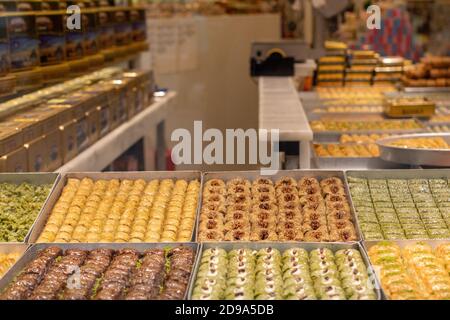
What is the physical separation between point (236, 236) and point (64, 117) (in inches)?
79.8

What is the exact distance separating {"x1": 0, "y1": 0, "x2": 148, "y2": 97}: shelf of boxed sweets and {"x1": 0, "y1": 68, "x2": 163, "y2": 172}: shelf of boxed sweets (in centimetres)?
13

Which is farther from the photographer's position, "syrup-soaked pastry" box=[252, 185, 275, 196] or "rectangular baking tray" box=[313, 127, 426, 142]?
"rectangular baking tray" box=[313, 127, 426, 142]

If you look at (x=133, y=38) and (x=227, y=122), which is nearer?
(x=133, y=38)

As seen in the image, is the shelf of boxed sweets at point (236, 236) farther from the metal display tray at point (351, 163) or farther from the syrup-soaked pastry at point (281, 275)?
the metal display tray at point (351, 163)

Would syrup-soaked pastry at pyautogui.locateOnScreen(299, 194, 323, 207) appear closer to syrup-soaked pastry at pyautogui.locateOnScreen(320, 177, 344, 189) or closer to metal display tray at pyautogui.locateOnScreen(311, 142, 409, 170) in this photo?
syrup-soaked pastry at pyautogui.locateOnScreen(320, 177, 344, 189)

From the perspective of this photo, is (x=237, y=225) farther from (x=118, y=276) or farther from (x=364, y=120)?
(x=364, y=120)

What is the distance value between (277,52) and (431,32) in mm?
6098

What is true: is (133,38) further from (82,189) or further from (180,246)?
(180,246)

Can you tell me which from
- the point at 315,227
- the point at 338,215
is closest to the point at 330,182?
the point at 338,215

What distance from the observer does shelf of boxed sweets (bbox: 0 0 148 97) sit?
164 inches

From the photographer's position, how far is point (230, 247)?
2.89m

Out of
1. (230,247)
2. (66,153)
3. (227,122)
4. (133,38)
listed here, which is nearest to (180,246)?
(230,247)

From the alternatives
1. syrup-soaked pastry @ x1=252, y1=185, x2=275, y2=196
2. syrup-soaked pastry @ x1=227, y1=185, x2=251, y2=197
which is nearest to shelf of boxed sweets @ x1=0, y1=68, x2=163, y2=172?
syrup-soaked pastry @ x1=227, y1=185, x2=251, y2=197

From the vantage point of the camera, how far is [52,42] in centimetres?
482
